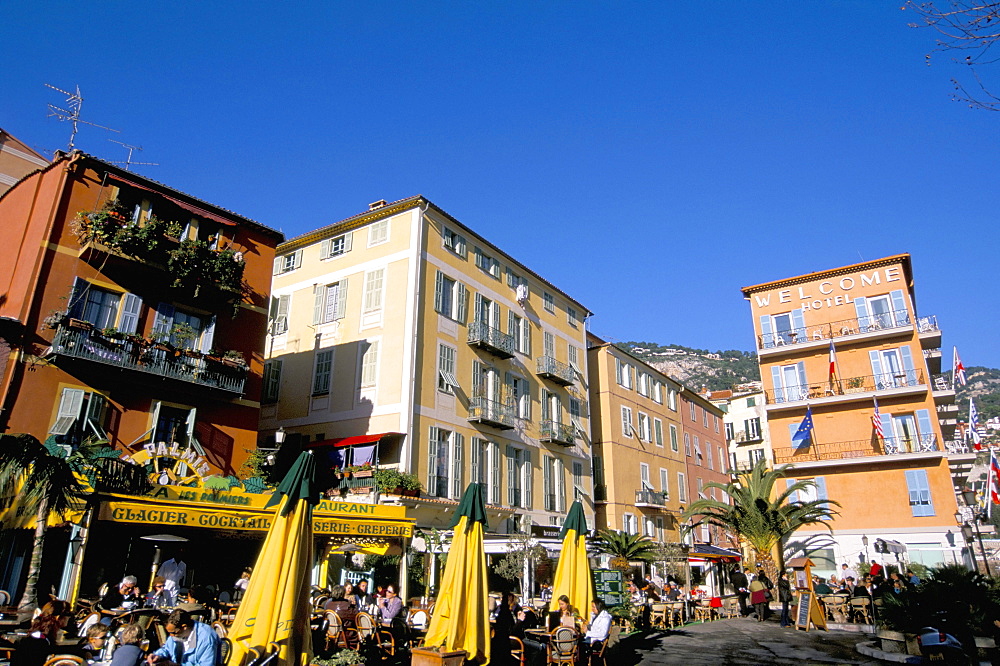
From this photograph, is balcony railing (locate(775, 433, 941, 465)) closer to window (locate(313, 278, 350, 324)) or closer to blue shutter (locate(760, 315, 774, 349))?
blue shutter (locate(760, 315, 774, 349))

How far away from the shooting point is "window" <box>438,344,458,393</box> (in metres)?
24.4

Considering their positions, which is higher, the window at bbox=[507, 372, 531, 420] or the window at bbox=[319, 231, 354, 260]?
the window at bbox=[319, 231, 354, 260]

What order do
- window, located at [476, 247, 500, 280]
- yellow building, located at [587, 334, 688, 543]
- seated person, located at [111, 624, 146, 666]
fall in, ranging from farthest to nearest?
yellow building, located at [587, 334, 688, 543] → window, located at [476, 247, 500, 280] → seated person, located at [111, 624, 146, 666]

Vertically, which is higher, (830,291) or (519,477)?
(830,291)

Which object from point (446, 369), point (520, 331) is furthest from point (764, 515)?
point (446, 369)

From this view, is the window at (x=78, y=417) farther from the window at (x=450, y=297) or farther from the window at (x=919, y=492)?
the window at (x=919, y=492)

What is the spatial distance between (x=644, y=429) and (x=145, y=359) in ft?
88.9

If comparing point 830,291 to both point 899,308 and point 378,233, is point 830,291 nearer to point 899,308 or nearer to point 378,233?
point 899,308

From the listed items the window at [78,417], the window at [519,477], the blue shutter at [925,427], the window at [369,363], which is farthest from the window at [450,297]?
the blue shutter at [925,427]

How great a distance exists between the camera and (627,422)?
118ft

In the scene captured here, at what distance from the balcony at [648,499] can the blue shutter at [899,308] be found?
14514 mm

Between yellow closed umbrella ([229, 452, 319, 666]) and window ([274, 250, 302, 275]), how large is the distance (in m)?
21.3

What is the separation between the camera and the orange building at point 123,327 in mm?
16172

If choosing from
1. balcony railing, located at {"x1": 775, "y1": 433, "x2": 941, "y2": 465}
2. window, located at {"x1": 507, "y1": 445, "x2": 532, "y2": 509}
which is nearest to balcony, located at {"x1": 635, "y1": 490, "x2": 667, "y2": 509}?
balcony railing, located at {"x1": 775, "y1": 433, "x2": 941, "y2": 465}
